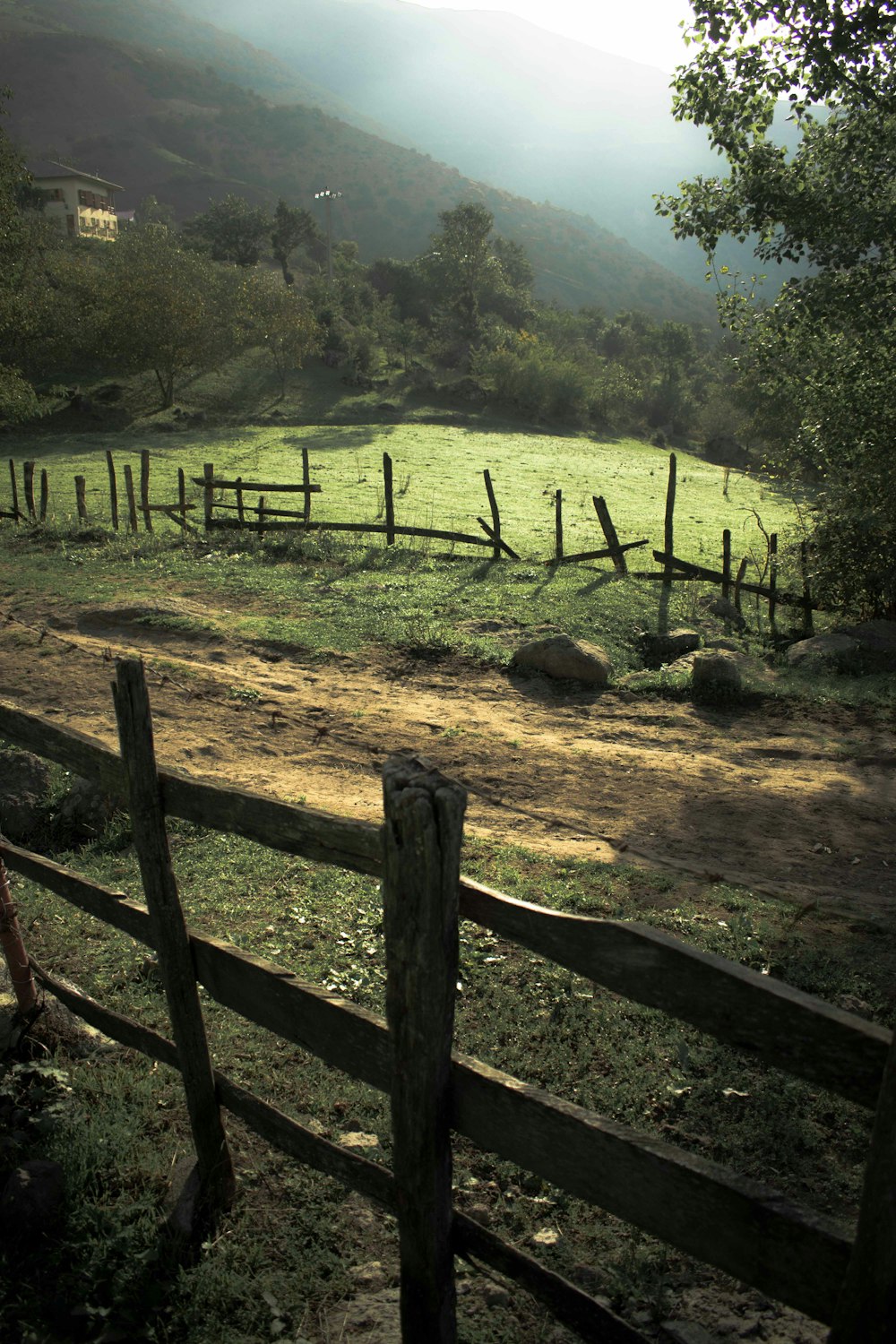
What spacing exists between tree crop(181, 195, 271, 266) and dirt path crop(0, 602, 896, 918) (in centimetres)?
7019

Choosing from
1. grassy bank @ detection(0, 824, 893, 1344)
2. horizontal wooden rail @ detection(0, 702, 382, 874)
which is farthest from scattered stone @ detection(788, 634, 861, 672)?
horizontal wooden rail @ detection(0, 702, 382, 874)

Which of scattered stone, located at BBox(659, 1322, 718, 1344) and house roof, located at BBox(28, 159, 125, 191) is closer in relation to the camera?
scattered stone, located at BBox(659, 1322, 718, 1344)

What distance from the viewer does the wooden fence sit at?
190 centimetres

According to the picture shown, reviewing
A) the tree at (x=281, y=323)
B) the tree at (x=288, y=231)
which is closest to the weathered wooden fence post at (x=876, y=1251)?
the tree at (x=281, y=323)

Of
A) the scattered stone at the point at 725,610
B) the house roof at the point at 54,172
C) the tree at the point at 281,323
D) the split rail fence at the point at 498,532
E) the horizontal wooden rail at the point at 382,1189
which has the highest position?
the house roof at the point at 54,172

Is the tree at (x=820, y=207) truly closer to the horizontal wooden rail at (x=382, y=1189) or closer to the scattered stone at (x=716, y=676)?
the scattered stone at (x=716, y=676)

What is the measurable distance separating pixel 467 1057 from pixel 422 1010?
11.0 inches

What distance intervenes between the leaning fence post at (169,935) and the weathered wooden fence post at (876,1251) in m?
2.19

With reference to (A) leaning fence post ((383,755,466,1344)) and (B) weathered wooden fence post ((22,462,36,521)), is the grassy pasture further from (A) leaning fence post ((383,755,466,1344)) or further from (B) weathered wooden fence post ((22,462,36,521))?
(A) leaning fence post ((383,755,466,1344))

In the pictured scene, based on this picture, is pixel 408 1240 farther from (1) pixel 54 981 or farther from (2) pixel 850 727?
(2) pixel 850 727

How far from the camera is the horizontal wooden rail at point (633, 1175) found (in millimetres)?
1990

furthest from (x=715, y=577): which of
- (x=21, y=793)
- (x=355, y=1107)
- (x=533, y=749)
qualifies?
(x=355, y=1107)

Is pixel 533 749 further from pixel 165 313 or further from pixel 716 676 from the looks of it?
pixel 165 313

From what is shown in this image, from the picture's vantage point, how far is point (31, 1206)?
10.3 feet
